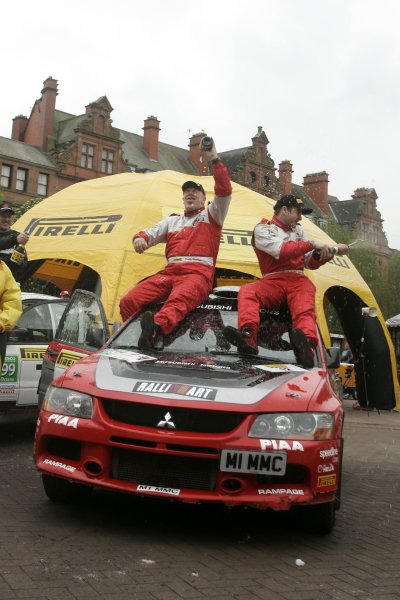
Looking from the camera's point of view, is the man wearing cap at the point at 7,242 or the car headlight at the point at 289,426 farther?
the man wearing cap at the point at 7,242

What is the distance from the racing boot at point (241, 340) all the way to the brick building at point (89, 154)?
35.0m

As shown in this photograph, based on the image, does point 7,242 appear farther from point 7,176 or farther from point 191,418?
point 7,176

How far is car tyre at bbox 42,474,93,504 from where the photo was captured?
4742 millimetres

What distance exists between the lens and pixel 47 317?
842 centimetres

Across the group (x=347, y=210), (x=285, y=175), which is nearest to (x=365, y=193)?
(x=347, y=210)

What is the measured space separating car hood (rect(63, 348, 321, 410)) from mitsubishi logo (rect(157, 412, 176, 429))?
0.10 m

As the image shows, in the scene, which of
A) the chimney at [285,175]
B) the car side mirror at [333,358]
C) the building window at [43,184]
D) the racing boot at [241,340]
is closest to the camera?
the racing boot at [241,340]

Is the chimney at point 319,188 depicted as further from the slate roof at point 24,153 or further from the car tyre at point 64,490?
the car tyre at point 64,490

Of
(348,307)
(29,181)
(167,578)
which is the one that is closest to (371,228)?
(29,181)

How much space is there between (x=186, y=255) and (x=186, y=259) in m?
0.05

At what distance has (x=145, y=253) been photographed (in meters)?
10.8

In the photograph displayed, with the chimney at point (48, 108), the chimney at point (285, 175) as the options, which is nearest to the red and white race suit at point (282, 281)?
the chimney at point (48, 108)

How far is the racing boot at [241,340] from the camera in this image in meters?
5.13

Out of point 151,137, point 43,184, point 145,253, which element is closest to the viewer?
point 145,253
